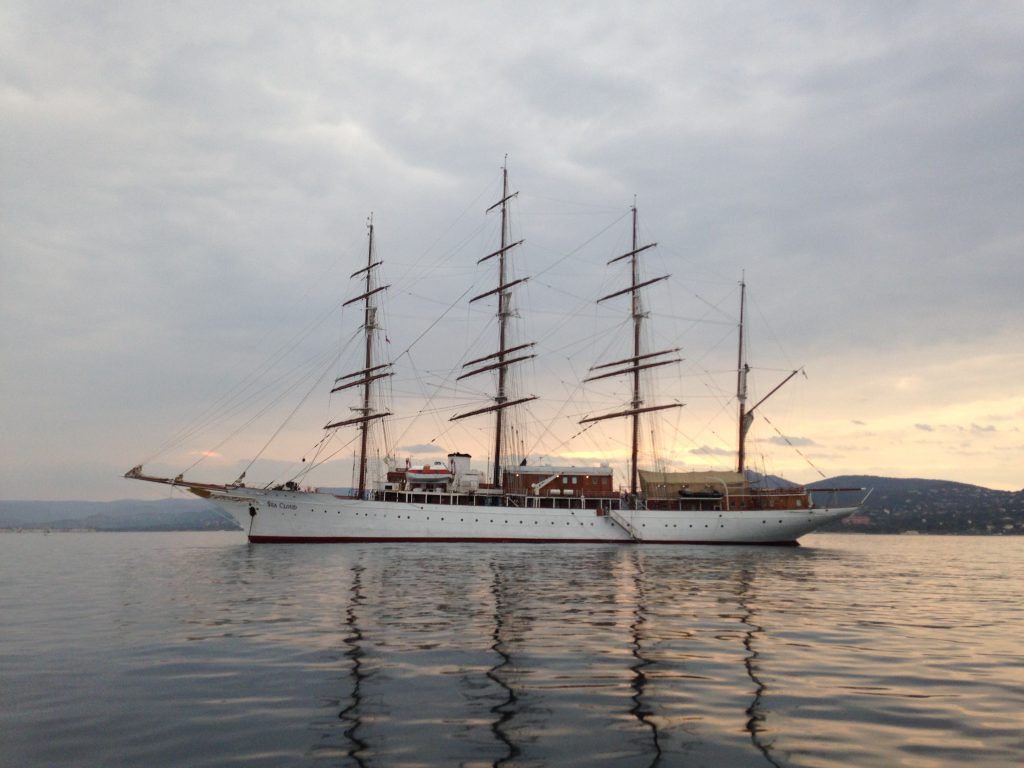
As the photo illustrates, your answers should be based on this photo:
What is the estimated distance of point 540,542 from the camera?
5869 cm

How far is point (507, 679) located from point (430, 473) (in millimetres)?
48602

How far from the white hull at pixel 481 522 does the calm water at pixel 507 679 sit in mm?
32684

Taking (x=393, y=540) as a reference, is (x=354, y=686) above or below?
above

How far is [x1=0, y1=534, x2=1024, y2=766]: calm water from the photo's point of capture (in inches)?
285

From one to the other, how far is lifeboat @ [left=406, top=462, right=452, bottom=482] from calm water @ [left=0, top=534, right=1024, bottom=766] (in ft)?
118

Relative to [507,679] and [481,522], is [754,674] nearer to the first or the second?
[507,679]

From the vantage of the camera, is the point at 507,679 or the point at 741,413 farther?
the point at 741,413

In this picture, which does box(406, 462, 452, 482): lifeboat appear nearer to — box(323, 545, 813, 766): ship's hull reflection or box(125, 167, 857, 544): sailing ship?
box(125, 167, 857, 544): sailing ship

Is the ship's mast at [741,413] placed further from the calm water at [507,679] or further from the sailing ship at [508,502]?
the calm water at [507,679]

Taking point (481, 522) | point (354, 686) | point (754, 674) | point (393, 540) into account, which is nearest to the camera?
point (354, 686)

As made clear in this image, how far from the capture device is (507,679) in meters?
10.2

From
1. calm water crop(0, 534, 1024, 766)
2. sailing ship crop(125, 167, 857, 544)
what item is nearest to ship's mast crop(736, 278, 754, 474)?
sailing ship crop(125, 167, 857, 544)

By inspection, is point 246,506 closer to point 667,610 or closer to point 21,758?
point 667,610

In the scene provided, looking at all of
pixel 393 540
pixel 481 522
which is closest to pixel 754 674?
pixel 393 540
